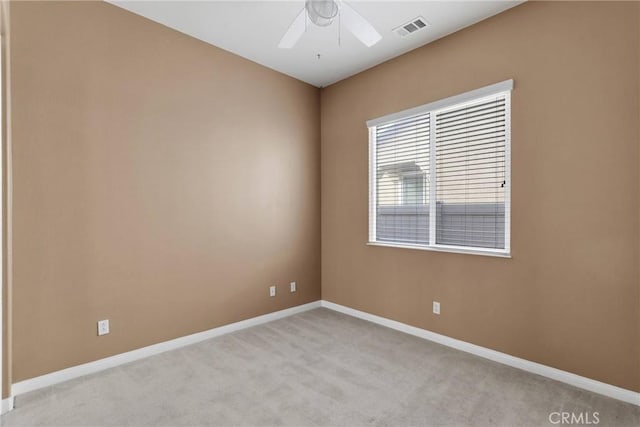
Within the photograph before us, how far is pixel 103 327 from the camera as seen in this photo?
2.64 metres

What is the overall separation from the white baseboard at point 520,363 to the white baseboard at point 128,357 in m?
1.32

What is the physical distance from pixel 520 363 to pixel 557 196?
136cm

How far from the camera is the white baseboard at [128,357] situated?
233 centimetres

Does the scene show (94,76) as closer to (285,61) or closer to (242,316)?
(285,61)

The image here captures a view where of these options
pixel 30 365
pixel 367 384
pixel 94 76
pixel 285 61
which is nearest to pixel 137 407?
→ pixel 30 365

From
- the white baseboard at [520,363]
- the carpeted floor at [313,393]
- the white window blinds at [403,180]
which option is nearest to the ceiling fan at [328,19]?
the white window blinds at [403,180]

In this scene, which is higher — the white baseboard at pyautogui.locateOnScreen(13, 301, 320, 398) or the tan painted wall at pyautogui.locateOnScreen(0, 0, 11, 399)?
the tan painted wall at pyautogui.locateOnScreen(0, 0, 11, 399)

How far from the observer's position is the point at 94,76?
8.52 ft

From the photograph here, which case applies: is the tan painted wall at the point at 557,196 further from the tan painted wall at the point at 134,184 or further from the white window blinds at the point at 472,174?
the tan painted wall at the point at 134,184

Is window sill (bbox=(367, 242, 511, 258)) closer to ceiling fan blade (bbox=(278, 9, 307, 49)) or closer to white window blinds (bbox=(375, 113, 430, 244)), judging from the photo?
white window blinds (bbox=(375, 113, 430, 244))

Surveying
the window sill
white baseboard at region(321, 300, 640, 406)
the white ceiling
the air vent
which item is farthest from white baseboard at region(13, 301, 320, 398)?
the air vent

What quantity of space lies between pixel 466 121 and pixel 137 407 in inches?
135

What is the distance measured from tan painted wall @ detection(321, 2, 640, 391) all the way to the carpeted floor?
0.33 meters

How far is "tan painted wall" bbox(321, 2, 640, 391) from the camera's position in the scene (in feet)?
7.21
